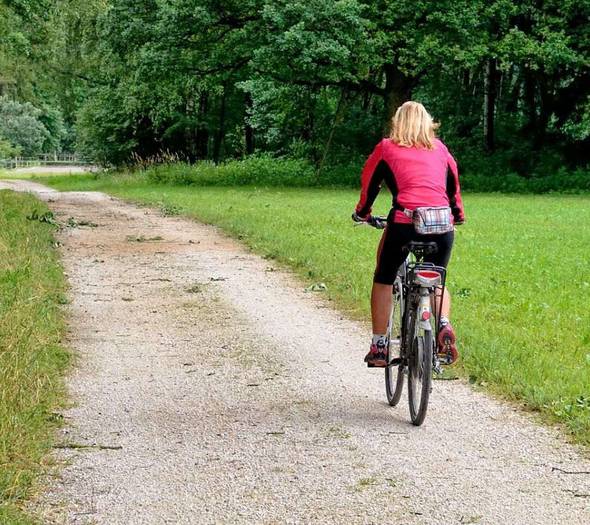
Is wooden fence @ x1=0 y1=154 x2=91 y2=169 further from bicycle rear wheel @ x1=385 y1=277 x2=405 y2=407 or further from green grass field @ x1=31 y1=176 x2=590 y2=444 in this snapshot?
bicycle rear wheel @ x1=385 y1=277 x2=405 y2=407

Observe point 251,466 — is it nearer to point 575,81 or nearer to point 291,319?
point 291,319

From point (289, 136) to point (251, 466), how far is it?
1384 inches

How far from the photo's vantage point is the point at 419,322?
5797 mm

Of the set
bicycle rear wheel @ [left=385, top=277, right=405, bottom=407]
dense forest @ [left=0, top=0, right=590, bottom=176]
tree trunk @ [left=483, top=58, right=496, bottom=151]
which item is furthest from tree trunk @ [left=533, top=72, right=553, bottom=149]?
bicycle rear wheel @ [left=385, top=277, right=405, bottom=407]

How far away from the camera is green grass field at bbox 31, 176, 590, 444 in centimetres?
699

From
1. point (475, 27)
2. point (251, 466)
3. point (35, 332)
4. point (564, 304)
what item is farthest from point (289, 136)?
point (251, 466)

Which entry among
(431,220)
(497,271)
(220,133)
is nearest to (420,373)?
(431,220)

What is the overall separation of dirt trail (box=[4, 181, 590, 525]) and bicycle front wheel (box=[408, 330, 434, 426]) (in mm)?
122

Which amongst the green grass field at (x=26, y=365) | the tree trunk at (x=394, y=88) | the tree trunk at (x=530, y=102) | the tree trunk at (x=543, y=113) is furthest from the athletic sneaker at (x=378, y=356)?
the tree trunk at (x=530, y=102)

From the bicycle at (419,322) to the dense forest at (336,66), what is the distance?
1751cm

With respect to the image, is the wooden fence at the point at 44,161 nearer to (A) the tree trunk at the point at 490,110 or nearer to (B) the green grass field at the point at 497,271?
(A) the tree trunk at the point at 490,110

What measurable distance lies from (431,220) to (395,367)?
3.97ft

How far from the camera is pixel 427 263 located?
5.92 metres

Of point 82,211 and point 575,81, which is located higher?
point 575,81
